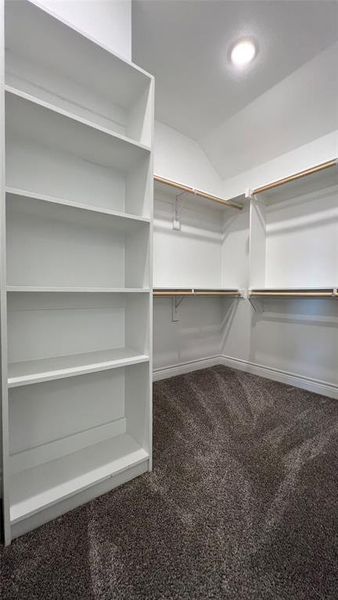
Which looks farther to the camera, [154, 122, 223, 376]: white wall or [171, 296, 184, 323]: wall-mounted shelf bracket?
[171, 296, 184, 323]: wall-mounted shelf bracket

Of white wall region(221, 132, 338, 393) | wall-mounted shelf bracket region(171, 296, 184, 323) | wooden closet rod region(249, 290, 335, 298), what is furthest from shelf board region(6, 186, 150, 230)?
white wall region(221, 132, 338, 393)

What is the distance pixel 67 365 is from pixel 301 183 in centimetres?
230

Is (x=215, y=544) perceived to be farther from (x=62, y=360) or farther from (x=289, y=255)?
(x=289, y=255)

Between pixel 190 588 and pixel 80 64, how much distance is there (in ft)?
6.58

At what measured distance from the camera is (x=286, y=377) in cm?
224

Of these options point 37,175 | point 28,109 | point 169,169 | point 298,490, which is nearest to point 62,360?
point 37,175

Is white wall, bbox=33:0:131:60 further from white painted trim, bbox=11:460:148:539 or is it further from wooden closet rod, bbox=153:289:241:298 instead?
white painted trim, bbox=11:460:148:539

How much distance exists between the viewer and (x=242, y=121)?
2.08 m

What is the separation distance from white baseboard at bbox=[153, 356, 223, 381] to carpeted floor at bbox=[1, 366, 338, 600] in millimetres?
885

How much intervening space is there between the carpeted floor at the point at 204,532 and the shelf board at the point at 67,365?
55cm

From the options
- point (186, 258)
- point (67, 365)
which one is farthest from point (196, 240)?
point (67, 365)

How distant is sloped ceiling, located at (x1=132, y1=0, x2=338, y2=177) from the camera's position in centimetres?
133

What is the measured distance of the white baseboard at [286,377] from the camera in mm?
1994

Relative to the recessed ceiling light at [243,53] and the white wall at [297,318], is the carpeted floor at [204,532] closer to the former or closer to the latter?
the white wall at [297,318]
